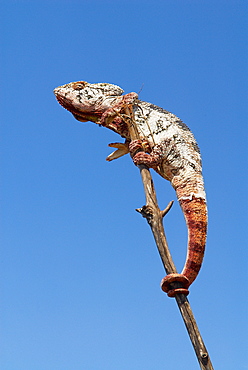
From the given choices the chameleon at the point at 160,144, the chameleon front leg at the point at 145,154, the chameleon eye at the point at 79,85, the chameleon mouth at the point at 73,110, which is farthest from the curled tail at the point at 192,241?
the chameleon eye at the point at 79,85

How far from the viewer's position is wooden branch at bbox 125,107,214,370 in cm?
608

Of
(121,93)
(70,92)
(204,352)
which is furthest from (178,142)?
(204,352)

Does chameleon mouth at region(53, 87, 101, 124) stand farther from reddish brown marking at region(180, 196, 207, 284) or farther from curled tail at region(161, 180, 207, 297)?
reddish brown marking at region(180, 196, 207, 284)

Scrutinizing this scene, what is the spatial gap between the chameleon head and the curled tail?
2207mm

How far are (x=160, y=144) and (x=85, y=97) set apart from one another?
6.11 ft

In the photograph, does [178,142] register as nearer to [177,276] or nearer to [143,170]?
[143,170]

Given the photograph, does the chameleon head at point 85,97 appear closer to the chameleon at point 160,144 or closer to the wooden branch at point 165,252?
the chameleon at point 160,144

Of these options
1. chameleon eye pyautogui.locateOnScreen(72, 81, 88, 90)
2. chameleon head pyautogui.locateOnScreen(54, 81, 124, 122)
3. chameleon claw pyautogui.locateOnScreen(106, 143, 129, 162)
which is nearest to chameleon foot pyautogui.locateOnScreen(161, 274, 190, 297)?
chameleon claw pyautogui.locateOnScreen(106, 143, 129, 162)

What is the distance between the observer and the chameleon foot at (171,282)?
6.51 meters

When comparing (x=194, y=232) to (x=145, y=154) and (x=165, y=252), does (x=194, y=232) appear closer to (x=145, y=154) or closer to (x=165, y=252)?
(x=165, y=252)

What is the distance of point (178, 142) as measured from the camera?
26.5 feet

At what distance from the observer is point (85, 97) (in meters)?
9.09

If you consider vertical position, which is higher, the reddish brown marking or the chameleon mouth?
the chameleon mouth

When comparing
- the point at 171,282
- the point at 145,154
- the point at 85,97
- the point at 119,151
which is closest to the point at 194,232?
the point at 171,282
